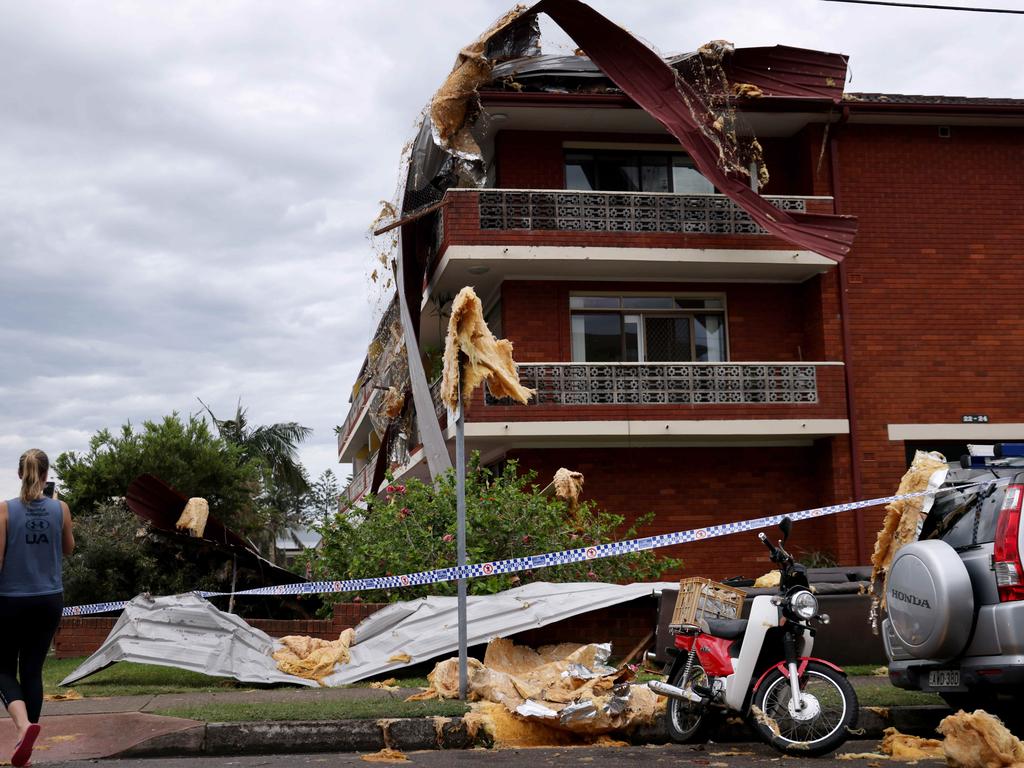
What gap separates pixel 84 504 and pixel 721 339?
1239 centimetres

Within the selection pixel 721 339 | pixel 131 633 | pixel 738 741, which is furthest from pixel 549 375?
pixel 738 741

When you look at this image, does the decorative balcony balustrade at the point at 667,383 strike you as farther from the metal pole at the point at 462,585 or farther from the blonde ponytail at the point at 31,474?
the blonde ponytail at the point at 31,474

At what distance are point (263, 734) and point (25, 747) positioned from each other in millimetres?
1822

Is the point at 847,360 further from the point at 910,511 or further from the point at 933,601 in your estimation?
the point at 933,601

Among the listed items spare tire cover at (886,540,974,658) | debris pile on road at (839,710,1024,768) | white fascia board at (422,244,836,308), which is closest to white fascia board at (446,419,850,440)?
white fascia board at (422,244,836,308)

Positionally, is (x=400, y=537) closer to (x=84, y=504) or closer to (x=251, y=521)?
(x=84, y=504)

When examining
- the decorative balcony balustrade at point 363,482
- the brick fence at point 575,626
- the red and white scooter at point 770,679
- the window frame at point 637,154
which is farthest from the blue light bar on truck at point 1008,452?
the decorative balcony balustrade at point 363,482

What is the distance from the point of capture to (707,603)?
890 cm

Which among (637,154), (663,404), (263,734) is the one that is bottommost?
(263,734)

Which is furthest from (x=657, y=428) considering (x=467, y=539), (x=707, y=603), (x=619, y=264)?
(x=707, y=603)

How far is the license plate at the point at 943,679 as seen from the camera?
24.9 feet

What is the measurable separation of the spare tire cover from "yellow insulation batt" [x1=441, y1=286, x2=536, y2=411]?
3.32m

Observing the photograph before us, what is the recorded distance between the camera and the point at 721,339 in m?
21.9

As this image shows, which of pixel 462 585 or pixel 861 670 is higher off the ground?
pixel 462 585
